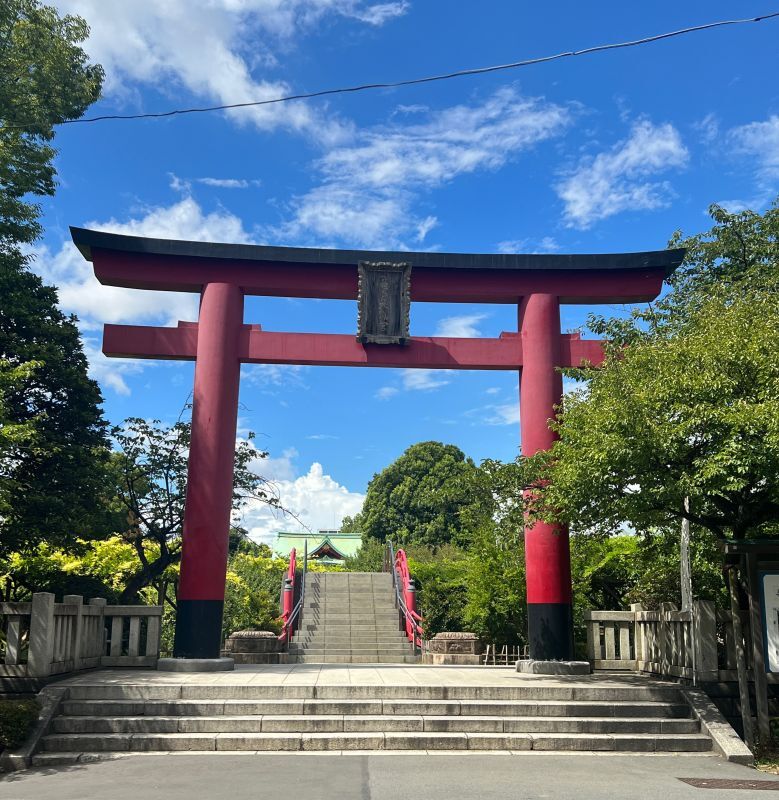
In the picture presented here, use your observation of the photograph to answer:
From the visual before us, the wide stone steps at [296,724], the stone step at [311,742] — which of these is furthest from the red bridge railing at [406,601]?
the stone step at [311,742]

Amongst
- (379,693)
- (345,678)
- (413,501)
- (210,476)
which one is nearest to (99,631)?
(210,476)

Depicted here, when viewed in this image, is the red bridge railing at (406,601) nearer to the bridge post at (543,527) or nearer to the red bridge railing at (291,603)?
the red bridge railing at (291,603)

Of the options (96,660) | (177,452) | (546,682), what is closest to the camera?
(546,682)

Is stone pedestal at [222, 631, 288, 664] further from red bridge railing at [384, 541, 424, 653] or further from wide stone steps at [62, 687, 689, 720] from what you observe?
wide stone steps at [62, 687, 689, 720]

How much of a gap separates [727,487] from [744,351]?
1.68 m

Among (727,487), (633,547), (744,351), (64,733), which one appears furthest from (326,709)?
(633,547)

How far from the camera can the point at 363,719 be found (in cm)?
916

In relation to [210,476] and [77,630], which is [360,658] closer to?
[210,476]

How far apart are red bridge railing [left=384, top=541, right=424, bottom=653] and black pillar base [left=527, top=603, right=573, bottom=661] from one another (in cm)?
600

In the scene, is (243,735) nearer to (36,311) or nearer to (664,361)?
(664,361)

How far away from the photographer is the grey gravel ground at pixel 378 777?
687 cm

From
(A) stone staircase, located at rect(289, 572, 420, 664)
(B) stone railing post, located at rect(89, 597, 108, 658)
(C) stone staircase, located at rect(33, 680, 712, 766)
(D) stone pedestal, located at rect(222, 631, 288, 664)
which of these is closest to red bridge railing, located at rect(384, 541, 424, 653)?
(A) stone staircase, located at rect(289, 572, 420, 664)

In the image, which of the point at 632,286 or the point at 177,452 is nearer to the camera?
the point at 632,286

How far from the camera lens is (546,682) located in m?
10.7
